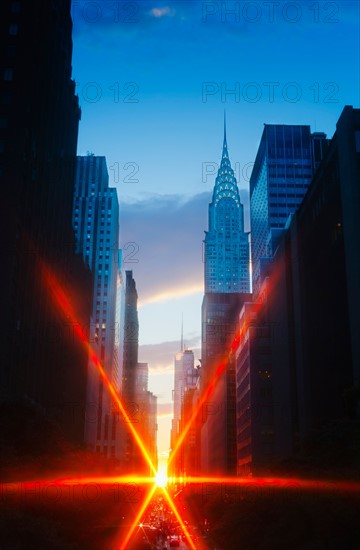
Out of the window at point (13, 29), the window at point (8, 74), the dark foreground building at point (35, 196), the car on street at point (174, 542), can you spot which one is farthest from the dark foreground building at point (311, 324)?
the window at point (13, 29)

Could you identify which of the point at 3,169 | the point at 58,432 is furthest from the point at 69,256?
the point at 58,432

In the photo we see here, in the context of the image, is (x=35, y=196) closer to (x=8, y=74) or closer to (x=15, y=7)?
(x=8, y=74)

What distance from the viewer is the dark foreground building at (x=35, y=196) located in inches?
3017

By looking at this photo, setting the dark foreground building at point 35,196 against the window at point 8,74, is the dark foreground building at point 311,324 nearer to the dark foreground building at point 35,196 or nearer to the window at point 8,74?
the dark foreground building at point 35,196

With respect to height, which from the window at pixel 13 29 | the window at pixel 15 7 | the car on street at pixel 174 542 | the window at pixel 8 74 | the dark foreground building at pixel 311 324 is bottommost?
the car on street at pixel 174 542

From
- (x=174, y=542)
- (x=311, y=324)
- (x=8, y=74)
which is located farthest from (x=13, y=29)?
(x=174, y=542)

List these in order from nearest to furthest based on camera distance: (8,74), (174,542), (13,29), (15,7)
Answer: (174,542) → (8,74) → (13,29) → (15,7)

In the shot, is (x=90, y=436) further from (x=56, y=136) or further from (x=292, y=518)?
(x=292, y=518)

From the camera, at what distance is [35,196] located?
86.4 m

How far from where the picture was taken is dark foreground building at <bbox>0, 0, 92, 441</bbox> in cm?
7662

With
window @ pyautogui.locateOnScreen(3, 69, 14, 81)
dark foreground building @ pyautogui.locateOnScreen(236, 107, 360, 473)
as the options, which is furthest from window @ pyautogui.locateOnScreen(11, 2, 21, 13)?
dark foreground building @ pyautogui.locateOnScreen(236, 107, 360, 473)

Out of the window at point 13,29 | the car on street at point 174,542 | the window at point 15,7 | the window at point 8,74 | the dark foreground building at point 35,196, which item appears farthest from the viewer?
the window at point 15,7

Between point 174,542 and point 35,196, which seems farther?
point 35,196

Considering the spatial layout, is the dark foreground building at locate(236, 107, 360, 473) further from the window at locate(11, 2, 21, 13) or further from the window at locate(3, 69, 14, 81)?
the window at locate(11, 2, 21, 13)
